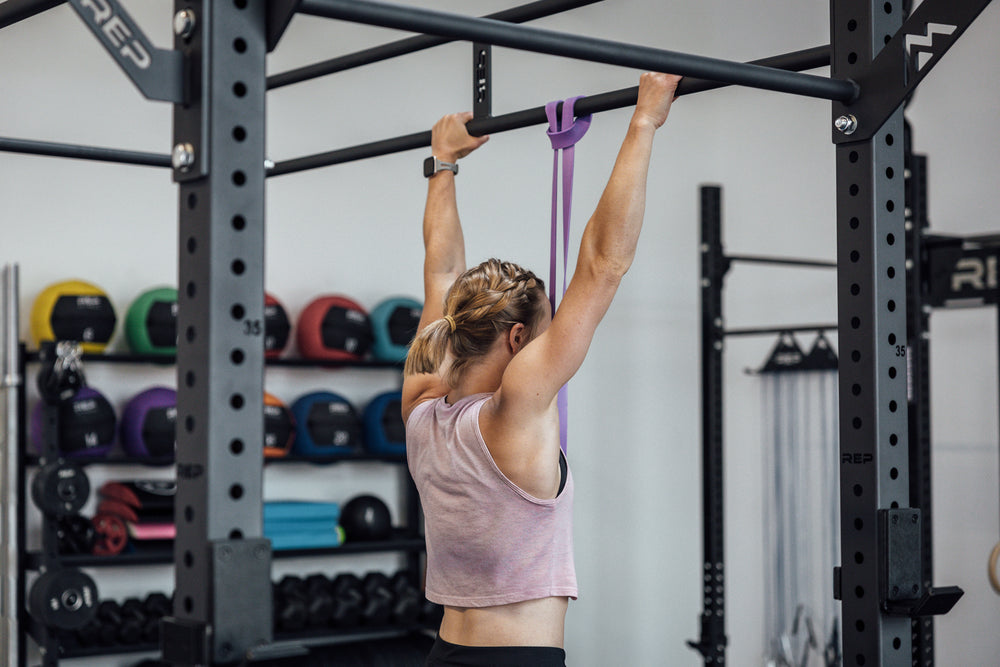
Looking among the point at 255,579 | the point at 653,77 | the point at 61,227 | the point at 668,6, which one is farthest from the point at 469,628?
the point at 668,6

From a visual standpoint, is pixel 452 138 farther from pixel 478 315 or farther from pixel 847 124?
pixel 847 124

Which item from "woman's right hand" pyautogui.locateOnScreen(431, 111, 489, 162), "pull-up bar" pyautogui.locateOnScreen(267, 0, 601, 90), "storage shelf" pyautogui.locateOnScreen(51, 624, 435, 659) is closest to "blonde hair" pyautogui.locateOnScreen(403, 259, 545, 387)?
"woman's right hand" pyautogui.locateOnScreen(431, 111, 489, 162)

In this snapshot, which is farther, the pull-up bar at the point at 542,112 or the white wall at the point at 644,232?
the white wall at the point at 644,232

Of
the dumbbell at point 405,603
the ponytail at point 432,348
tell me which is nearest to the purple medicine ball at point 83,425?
the dumbbell at point 405,603

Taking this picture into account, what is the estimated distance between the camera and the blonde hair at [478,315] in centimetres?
224

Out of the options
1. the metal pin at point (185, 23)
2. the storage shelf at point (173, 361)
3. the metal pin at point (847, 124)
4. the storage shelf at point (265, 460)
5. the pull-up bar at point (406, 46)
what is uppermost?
the pull-up bar at point (406, 46)

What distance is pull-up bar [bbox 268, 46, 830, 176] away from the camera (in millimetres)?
1910

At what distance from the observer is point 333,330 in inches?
217

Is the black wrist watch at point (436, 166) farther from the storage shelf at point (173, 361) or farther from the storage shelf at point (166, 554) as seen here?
the storage shelf at point (166, 554)

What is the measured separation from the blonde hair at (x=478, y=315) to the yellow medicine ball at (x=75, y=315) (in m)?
3.05

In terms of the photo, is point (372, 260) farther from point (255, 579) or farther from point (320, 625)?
point (255, 579)

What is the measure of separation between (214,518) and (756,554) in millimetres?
5941

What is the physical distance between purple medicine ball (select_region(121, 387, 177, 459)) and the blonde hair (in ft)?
9.81

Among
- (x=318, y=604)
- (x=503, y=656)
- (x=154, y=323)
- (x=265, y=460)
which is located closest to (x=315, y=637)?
(x=318, y=604)
